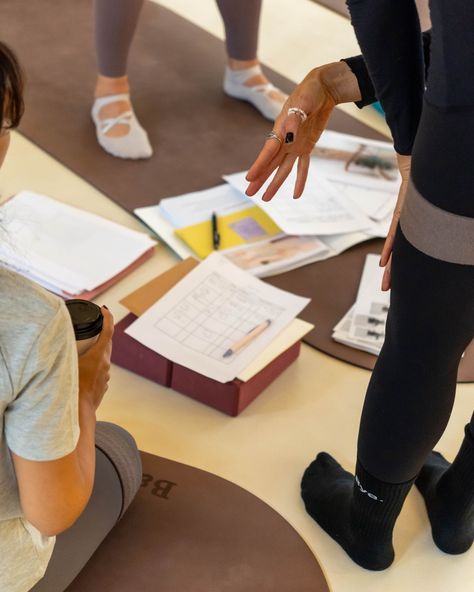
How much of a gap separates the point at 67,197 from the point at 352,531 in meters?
1.12

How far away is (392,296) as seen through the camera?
107 centimetres

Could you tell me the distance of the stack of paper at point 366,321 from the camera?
1776 mm

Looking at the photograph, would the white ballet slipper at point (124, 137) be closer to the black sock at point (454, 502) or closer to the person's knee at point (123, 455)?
the person's knee at point (123, 455)

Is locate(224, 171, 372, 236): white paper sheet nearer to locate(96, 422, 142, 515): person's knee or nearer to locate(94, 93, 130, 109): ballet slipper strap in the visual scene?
locate(94, 93, 130, 109): ballet slipper strap

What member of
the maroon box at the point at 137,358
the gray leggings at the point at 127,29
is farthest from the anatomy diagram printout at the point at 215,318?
the gray leggings at the point at 127,29

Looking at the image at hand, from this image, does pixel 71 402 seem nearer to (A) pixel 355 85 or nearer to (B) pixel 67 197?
(A) pixel 355 85

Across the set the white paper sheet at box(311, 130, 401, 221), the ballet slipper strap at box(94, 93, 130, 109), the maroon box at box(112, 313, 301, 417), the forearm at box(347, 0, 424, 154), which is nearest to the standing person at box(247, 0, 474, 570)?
the forearm at box(347, 0, 424, 154)

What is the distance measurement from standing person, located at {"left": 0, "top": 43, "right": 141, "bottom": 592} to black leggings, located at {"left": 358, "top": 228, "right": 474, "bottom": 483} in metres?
0.35

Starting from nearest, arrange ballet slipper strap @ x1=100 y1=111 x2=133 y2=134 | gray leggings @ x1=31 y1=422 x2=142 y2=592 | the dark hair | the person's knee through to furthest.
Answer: the dark hair < gray leggings @ x1=31 y1=422 x2=142 y2=592 < the person's knee < ballet slipper strap @ x1=100 y1=111 x2=133 y2=134

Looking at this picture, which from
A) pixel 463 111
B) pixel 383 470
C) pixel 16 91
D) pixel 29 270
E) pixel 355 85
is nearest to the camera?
pixel 16 91

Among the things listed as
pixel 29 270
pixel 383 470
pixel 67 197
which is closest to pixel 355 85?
pixel 383 470

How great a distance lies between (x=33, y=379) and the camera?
0.87 m

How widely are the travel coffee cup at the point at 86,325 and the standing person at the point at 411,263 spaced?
1.14 ft

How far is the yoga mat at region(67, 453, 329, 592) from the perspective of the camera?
1.32 m
